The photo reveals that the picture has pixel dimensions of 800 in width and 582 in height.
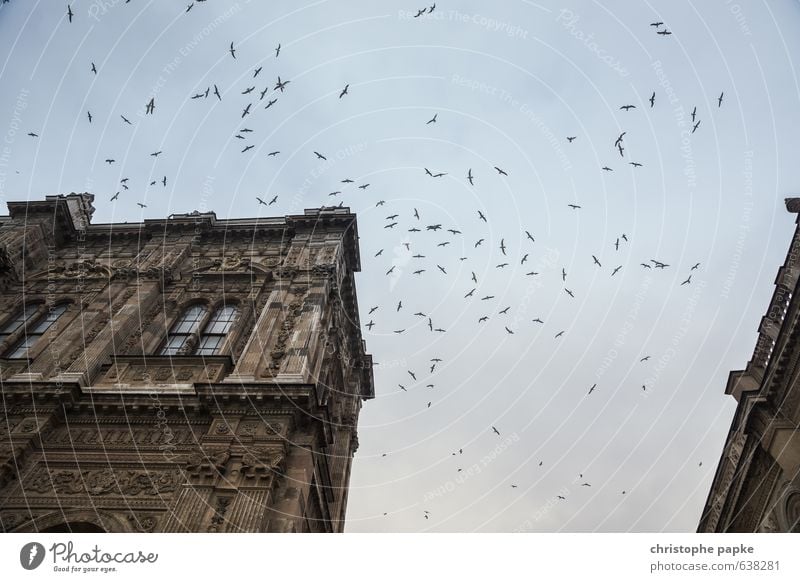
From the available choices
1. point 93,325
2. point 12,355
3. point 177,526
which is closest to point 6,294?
point 12,355

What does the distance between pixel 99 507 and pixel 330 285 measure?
34.8 feet

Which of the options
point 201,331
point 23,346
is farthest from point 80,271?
point 201,331

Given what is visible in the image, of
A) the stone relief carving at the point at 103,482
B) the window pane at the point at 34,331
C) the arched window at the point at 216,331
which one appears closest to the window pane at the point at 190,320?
the arched window at the point at 216,331

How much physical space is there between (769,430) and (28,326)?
87.2 ft

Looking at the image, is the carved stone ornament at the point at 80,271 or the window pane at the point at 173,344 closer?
the window pane at the point at 173,344

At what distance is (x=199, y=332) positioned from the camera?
20.3 meters

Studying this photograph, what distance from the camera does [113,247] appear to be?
25469mm

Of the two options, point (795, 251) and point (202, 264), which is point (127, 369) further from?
point (795, 251)

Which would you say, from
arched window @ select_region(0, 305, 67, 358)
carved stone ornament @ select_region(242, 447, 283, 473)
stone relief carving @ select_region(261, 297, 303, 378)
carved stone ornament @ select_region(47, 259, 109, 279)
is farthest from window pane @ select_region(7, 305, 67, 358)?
carved stone ornament @ select_region(242, 447, 283, 473)

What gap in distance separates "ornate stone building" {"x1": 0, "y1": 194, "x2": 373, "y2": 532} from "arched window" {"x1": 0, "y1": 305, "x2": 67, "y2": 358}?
0.08 m

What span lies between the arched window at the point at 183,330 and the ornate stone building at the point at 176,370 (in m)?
0.07

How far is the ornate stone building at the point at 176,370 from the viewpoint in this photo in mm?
14164

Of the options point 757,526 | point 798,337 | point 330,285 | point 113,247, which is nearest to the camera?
point 798,337

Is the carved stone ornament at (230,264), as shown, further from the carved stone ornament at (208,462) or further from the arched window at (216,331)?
the carved stone ornament at (208,462)
